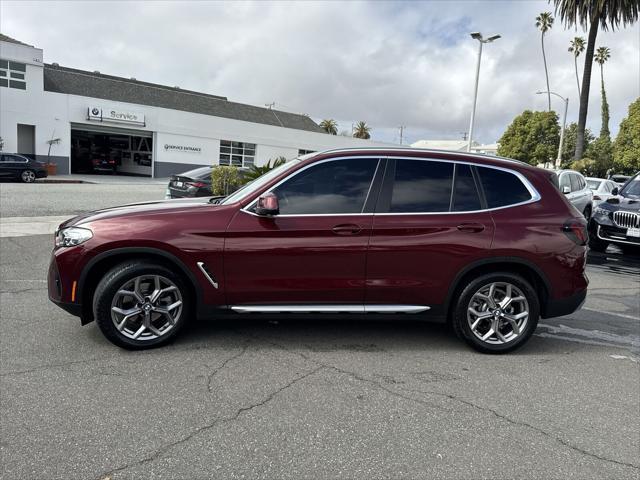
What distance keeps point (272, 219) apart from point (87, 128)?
109ft

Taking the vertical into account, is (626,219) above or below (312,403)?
above

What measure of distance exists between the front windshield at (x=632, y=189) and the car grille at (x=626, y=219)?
736 mm

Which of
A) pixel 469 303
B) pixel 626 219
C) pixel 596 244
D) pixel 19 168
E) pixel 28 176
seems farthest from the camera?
pixel 28 176

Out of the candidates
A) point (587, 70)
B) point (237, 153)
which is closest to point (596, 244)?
point (587, 70)

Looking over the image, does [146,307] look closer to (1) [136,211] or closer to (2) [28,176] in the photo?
(1) [136,211]

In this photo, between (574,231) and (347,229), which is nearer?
(347,229)

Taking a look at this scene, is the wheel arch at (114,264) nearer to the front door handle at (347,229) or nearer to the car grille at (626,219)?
the front door handle at (347,229)

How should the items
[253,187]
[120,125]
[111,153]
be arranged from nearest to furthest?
[253,187]
[120,125]
[111,153]

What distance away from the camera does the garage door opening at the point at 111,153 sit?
35.7 metres

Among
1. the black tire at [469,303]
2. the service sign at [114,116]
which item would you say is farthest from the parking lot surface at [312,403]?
the service sign at [114,116]

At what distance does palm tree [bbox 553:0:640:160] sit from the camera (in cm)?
1903

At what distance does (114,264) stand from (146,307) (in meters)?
0.46

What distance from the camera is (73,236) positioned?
13.4 feet

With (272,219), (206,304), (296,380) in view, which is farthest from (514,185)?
(206,304)
